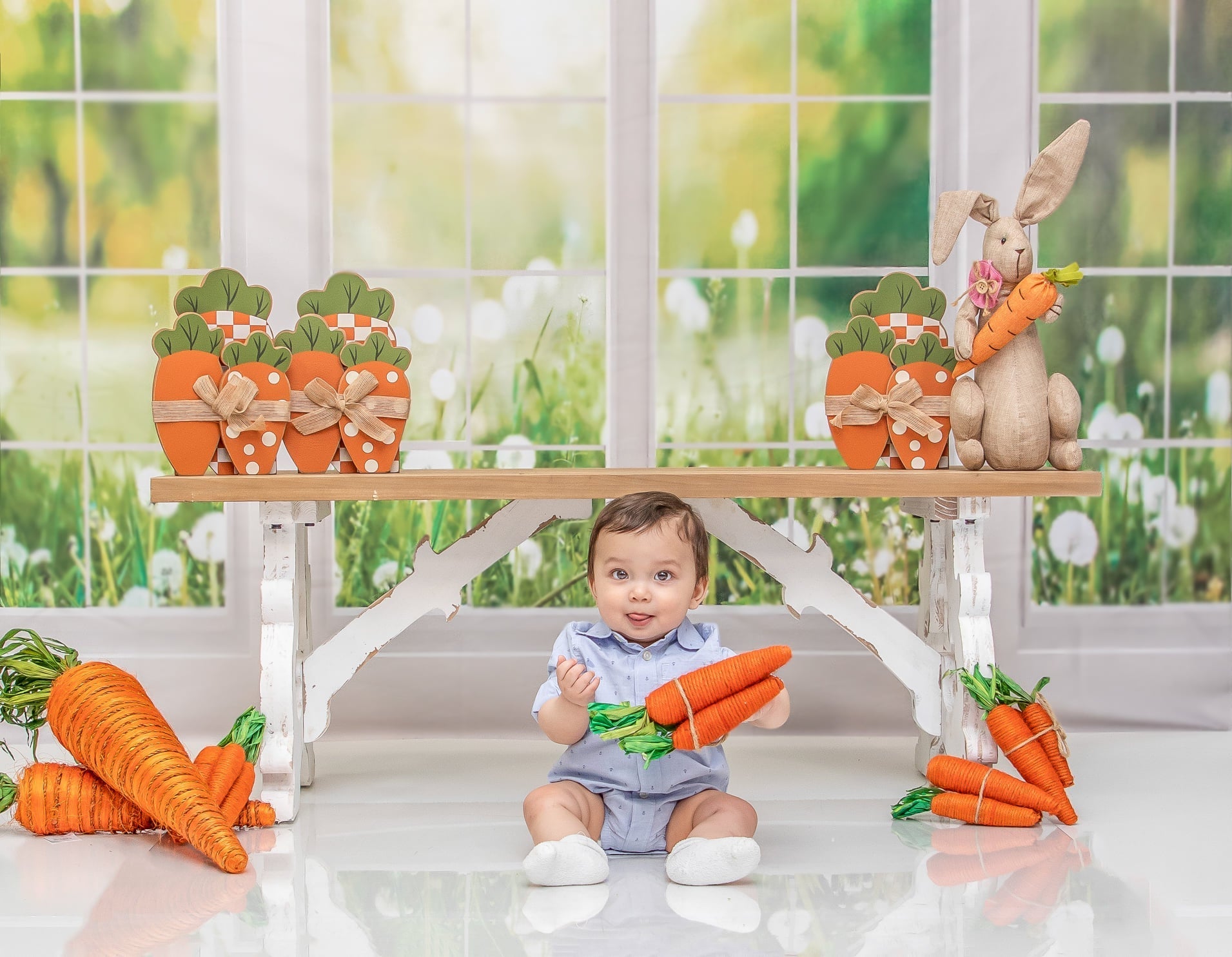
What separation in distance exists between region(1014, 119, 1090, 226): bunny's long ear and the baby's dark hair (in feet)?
2.68

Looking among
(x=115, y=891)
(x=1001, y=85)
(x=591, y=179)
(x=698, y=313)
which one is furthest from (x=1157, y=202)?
(x=115, y=891)

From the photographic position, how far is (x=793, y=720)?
263 cm

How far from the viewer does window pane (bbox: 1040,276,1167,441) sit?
2625mm

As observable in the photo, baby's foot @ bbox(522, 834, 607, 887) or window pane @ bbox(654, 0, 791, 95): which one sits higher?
window pane @ bbox(654, 0, 791, 95)

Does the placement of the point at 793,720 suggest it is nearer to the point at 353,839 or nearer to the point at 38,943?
the point at 353,839

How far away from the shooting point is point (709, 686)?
1.65 metres

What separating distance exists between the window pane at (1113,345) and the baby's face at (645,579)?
1.27 meters

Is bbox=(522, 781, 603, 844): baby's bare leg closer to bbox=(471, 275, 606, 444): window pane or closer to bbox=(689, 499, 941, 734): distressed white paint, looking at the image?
bbox=(689, 499, 941, 734): distressed white paint

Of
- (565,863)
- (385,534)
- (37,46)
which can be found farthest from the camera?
(385,534)

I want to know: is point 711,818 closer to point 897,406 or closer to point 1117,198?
point 897,406

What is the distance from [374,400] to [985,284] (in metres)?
1.07

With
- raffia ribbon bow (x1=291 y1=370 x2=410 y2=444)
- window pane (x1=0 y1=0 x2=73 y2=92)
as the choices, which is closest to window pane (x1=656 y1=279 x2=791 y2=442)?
raffia ribbon bow (x1=291 y1=370 x2=410 y2=444)

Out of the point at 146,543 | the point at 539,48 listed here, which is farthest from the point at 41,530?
the point at 539,48

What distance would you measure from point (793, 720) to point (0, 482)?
185 cm
